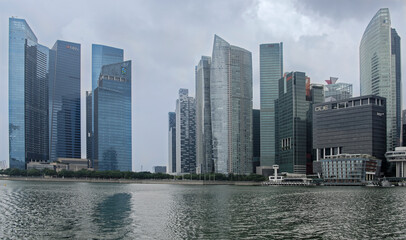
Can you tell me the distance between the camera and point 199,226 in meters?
68.4

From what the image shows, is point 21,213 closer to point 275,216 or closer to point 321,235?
point 275,216

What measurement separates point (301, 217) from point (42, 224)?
150 ft

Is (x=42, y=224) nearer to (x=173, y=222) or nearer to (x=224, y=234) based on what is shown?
(x=173, y=222)

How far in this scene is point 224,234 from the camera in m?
60.4

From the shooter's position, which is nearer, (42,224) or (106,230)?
(106,230)

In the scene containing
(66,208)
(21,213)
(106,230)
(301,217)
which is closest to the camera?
(106,230)

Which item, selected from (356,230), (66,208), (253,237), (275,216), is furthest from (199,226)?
(66,208)

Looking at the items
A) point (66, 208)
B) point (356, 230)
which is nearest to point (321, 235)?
point (356, 230)

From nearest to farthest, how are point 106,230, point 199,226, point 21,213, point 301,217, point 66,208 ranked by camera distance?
point 106,230 < point 199,226 < point 301,217 < point 21,213 < point 66,208

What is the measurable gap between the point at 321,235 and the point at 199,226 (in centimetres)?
1943

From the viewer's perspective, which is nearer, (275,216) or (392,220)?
(392,220)

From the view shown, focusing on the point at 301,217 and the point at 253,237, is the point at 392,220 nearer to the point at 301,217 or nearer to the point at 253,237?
the point at 301,217

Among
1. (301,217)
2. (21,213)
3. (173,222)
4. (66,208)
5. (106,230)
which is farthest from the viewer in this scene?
(66,208)

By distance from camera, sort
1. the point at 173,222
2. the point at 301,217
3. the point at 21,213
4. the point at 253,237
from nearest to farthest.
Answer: the point at 253,237 → the point at 173,222 → the point at 301,217 → the point at 21,213
